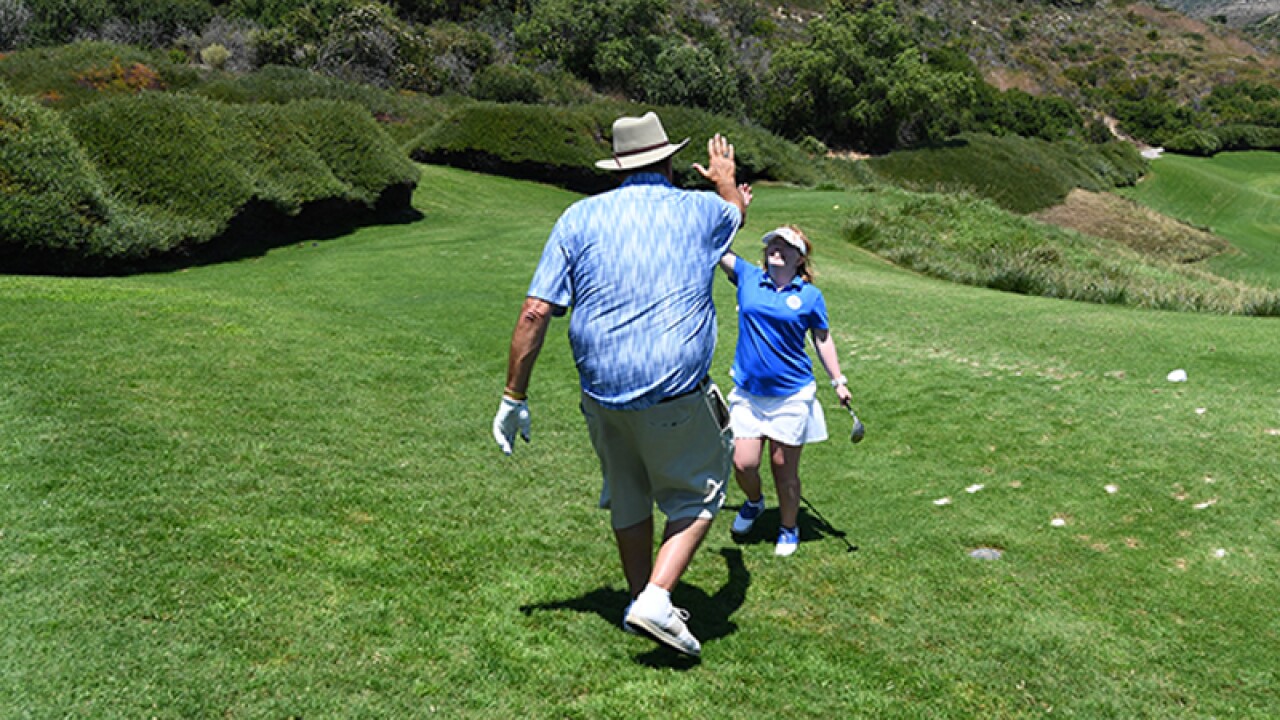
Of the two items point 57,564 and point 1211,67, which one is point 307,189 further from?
point 1211,67

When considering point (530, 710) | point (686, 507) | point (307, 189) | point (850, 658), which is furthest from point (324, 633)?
point (307, 189)

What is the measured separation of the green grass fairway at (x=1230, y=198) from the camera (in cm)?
3828

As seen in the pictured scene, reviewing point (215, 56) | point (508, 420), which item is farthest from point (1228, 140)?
point (508, 420)

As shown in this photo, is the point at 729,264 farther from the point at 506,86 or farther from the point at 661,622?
the point at 506,86

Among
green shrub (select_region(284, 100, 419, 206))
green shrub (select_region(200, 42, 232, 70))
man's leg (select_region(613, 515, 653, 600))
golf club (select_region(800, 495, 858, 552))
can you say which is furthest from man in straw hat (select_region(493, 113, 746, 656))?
green shrub (select_region(200, 42, 232, 70))

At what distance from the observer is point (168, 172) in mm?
15586

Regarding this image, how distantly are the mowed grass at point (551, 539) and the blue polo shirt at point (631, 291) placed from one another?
1233 millimetres

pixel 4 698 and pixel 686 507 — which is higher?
pixel 686 507

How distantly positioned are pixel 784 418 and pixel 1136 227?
→ 1629 inches

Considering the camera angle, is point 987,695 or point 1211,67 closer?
point 987,695

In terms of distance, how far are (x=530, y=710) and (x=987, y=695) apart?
6.42 feet

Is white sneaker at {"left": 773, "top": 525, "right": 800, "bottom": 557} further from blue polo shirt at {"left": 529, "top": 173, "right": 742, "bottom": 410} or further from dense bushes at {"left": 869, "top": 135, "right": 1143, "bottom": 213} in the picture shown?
dense bushes at {"left": 869, "top": 135, "right": 1143, "bottom": 213}

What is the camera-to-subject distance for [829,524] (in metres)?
6.23

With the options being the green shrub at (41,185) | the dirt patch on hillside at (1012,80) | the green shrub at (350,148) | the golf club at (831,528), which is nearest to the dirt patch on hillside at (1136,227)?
the green shrub at (350,148)
